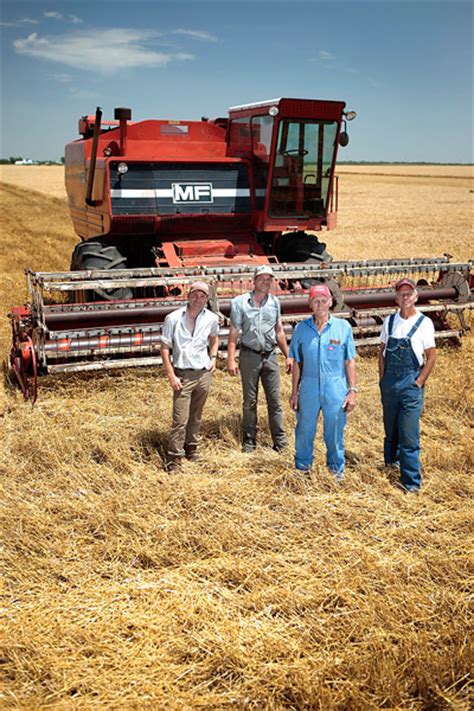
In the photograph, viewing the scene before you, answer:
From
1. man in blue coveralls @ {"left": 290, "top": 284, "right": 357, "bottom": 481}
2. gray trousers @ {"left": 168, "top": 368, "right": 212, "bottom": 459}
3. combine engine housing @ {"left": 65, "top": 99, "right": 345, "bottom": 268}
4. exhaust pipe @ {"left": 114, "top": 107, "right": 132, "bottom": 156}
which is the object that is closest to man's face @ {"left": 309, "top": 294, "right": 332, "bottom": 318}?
man in blue coveralls @ {"left": 290, "top": 284, "right": 357, "bottom": 481}

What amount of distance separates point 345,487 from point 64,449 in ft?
6.71

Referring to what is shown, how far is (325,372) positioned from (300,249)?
4894mm

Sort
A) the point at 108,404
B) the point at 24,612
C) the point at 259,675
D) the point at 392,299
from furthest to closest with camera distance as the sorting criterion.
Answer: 1. the point at 392,299
2. the point at 108,404
3. the point at 24,612
4. the point at 259,675

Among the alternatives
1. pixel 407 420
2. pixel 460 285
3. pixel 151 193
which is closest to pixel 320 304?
pixel 407 420

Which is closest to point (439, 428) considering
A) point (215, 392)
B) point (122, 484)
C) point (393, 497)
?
point (393, 497)

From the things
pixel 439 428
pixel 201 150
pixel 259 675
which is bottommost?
pixel 259 675

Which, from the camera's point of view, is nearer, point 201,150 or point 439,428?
point 439,428

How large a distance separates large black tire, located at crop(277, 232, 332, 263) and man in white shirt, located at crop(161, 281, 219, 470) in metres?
4.33

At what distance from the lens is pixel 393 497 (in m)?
4.19

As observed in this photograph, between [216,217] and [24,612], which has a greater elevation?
[216,217]

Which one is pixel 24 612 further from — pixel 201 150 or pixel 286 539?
pixel 201 150

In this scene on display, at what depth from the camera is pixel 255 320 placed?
4770mm

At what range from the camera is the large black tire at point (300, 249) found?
877 cm

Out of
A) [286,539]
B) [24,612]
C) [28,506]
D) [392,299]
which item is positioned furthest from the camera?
[392,299]
